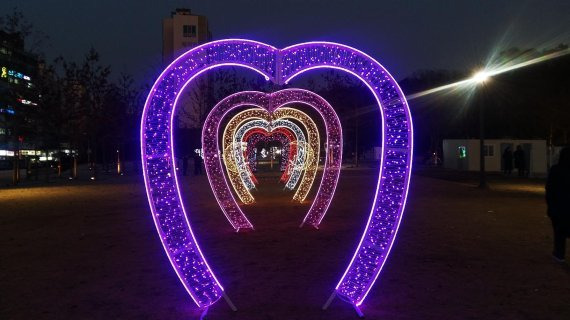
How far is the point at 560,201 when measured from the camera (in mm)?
7457

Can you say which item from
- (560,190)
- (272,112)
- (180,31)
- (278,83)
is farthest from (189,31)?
(278,83)

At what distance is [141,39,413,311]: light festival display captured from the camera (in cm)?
508

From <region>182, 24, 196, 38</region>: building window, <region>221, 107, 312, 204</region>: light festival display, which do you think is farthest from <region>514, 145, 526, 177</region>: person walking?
<region>182, 24, 196, 38</region>: building window

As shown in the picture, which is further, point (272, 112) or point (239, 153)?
point (239, 153)

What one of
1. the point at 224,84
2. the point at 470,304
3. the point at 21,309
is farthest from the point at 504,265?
the point at 224,84

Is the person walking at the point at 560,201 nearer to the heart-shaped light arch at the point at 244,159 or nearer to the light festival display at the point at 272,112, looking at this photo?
the light festival display at the point at 272,112

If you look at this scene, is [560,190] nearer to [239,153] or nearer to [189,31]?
[239,153]

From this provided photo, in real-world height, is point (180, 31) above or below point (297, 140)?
above

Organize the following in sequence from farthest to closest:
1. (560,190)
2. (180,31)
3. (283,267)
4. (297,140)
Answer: (180,31) → (297,140) → (560,190) → (283,267)

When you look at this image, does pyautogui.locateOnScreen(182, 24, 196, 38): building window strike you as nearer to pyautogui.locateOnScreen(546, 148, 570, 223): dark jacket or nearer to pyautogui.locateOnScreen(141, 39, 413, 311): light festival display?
pyautogui.locateOnScreen(546, 148, 570, 223): dark jacket

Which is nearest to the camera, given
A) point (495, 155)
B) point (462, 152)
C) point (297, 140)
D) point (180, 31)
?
point (297, 140)

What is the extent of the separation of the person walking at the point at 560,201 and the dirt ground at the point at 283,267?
32 centimetres

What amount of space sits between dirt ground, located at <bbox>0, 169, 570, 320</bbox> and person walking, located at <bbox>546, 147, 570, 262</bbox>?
1.04 feet

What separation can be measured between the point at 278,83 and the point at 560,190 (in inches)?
175
